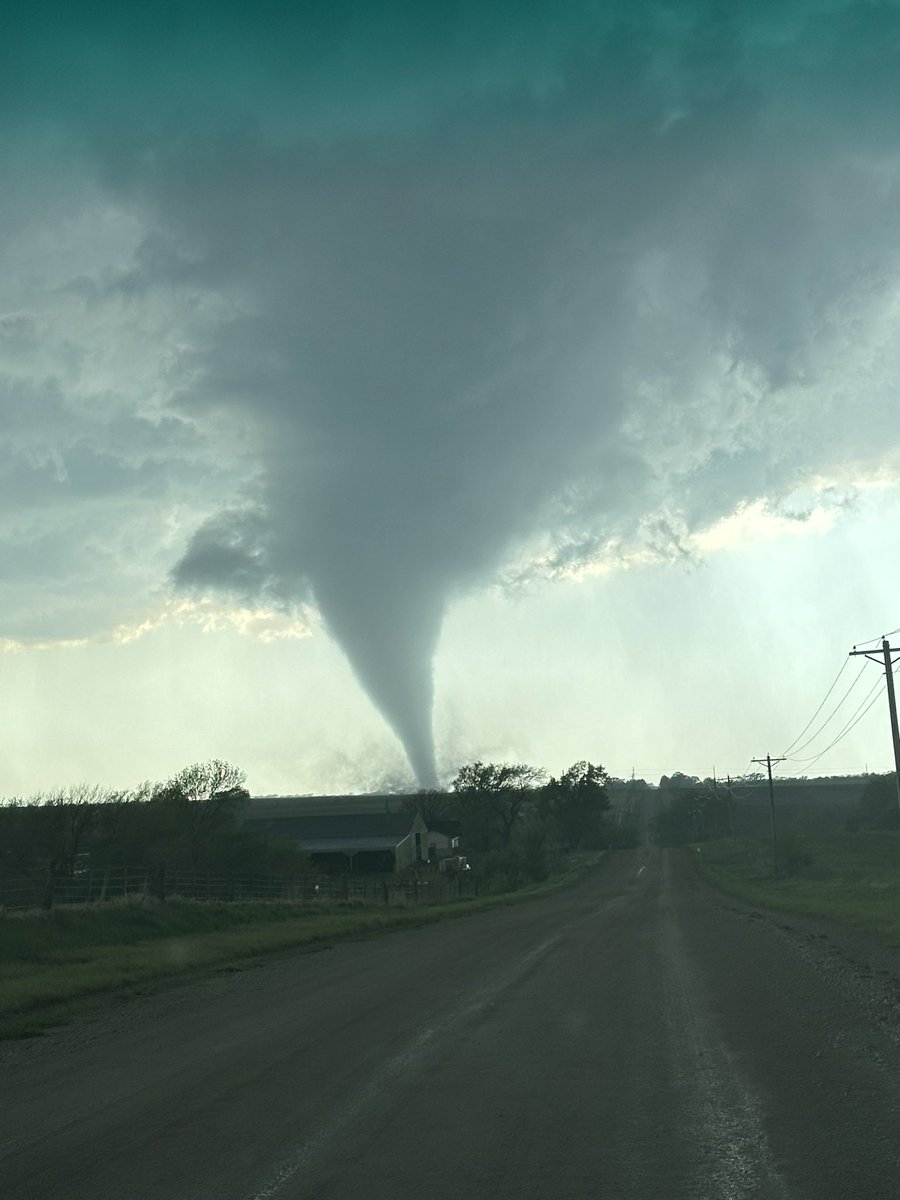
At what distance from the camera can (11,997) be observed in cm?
1653

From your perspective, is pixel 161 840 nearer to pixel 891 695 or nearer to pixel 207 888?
pixel 207 888

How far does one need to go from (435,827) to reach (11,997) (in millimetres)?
118396

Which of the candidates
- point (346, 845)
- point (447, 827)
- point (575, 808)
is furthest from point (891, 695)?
point (575, 808)

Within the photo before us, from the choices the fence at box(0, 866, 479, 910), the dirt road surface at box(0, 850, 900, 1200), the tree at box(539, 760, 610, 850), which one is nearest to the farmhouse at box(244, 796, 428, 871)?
the fence at box(0, 866, 479, 910)

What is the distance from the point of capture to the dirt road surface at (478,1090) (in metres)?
6.67

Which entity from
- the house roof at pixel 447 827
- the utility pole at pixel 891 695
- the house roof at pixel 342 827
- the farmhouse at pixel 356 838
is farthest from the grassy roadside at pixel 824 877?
the house roof at pixel 447 827

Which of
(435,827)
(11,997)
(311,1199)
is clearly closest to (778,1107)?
(311,1199)

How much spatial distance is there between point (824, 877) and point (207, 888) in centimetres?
4308

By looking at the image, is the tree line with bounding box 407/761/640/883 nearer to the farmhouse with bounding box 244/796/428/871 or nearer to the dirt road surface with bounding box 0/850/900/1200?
the farmhouse with bounding box 244/796/428/871

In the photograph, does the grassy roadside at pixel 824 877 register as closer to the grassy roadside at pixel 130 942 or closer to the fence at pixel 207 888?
the grassy roadside at pixel 130 942

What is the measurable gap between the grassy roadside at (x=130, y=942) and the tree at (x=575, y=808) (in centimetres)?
12557

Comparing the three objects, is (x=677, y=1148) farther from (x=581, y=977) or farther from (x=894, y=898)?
(x=894, y=898)

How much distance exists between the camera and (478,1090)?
29.9 feet

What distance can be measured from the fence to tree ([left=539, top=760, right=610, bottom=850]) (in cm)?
8863
